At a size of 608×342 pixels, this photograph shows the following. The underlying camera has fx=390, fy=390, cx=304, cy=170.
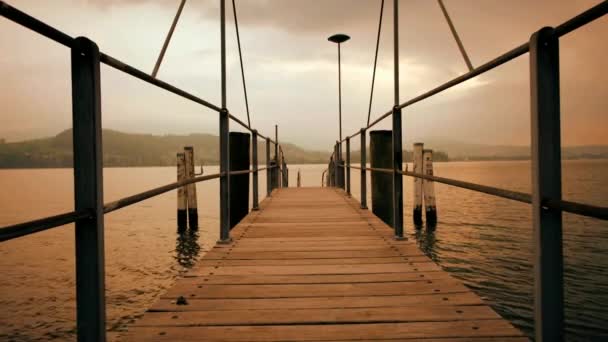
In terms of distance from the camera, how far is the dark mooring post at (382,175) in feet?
28.2

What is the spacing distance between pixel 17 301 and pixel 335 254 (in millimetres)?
6683

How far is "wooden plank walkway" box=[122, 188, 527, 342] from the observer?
5.12ft

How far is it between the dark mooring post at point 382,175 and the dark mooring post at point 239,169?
2788mm

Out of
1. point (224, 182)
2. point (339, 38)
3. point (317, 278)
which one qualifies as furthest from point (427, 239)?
point (317, 278)

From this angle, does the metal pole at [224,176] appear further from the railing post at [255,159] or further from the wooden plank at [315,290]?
the railing post at [255,159]

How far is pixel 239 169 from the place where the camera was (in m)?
7.91

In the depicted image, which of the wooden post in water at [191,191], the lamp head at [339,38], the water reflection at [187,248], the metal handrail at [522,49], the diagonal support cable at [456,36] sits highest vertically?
the lamp head at [339,38]

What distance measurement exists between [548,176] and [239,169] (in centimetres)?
700

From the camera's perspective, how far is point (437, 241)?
10477mm

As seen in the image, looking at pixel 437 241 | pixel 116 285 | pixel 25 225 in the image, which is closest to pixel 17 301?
pixel 116 285

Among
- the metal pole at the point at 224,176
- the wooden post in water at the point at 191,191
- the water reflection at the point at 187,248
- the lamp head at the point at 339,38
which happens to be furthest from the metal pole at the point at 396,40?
the wooden post in water at the point at 191,191

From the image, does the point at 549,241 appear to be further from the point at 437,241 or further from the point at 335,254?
the point at 437,241

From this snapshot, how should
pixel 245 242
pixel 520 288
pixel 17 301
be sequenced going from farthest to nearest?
pixel 17 301 < pixel 520 288 < pixel 245 242

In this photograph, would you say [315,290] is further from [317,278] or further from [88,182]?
[88,182]
